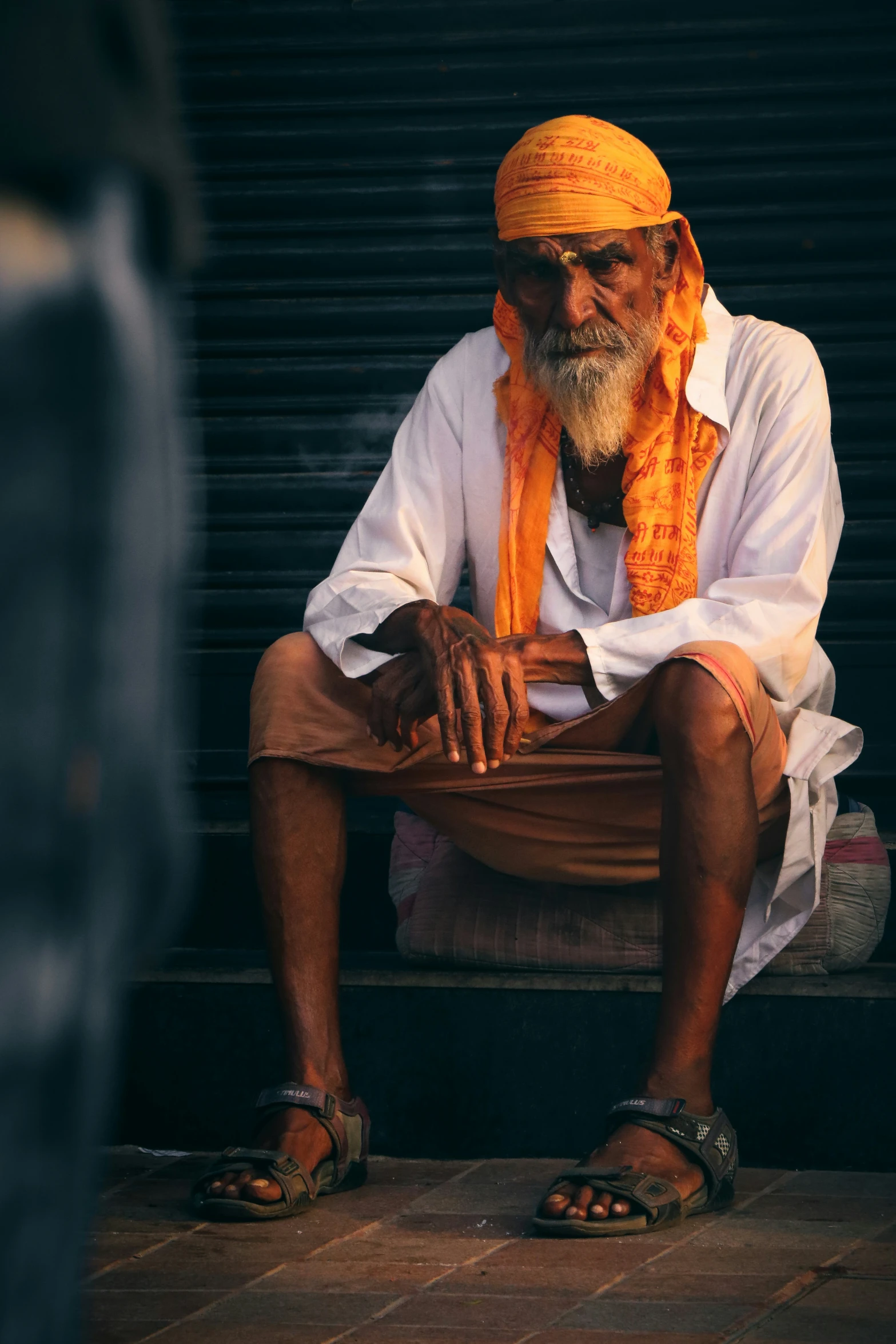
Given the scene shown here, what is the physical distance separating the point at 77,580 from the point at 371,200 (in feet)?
13.2

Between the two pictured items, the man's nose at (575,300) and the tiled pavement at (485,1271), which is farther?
the man's nose at (575,300)

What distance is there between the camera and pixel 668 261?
3551mm

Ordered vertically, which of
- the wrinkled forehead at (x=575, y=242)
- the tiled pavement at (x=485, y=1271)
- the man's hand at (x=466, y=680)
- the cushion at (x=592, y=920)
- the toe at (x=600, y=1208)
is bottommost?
the tiled pavement at (x=485, y=1271)

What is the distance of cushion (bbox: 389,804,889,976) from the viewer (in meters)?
3.31

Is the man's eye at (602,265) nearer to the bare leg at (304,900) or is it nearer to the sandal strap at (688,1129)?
the bare leg at (304,900)

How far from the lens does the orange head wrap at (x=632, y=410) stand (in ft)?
11.0

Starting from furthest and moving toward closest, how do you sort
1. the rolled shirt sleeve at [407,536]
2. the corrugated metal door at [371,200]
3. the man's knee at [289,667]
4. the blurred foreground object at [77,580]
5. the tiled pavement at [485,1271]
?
the corrugated metal door at [371,200]
the rolled shirt sleeve at [407,536]
the man's knee at [289,667]
the tiled pavement at [485,1271]
the blurred foreground object at [77,580]

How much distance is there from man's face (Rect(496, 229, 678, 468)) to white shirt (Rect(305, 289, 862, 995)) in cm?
13

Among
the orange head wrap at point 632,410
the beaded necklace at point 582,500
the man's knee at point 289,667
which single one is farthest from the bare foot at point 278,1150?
the beaded necklace at point 582,500

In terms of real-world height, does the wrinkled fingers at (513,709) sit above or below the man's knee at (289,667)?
below

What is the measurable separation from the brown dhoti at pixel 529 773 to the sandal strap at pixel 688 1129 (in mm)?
480

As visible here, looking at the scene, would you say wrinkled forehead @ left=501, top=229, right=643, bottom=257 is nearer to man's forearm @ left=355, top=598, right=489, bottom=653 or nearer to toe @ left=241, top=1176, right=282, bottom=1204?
man's forearm @ left=355, top=598, right=489, bottom=653

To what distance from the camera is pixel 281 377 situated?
4680 millimetres

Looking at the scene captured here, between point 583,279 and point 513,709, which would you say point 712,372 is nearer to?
point 583,279
